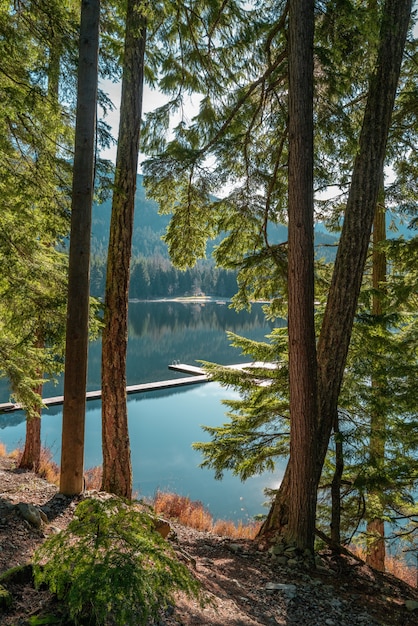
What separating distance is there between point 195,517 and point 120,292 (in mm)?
3681

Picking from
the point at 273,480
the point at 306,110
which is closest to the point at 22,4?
the point at 306,110

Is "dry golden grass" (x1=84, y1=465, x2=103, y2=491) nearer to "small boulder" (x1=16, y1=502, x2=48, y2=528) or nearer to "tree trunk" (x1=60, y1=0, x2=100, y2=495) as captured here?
"tree trunk" (x1=60, y1=0, x2=100, y2=495)

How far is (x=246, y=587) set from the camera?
2.75 meters

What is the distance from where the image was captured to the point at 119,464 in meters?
3.97

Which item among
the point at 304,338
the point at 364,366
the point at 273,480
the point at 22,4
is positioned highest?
the point at 22,4

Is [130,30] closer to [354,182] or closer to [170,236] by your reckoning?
[170,236]

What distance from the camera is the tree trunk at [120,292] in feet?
12.8

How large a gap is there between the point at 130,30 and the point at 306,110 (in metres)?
1.72

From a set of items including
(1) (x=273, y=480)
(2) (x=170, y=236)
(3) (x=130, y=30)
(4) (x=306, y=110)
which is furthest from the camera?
(1) (x=273, y=480)

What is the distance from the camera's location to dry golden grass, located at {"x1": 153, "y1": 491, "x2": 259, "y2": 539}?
582 centimetres

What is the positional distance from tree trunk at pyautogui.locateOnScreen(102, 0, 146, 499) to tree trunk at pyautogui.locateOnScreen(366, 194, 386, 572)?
2.17 m

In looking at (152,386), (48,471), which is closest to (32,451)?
(48,471)

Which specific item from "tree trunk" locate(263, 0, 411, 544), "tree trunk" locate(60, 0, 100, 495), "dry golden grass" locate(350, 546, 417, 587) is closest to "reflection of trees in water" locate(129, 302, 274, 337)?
"dry golden grass" locate(350, 546, 417, 587)

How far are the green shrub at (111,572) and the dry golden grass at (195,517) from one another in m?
4.49
